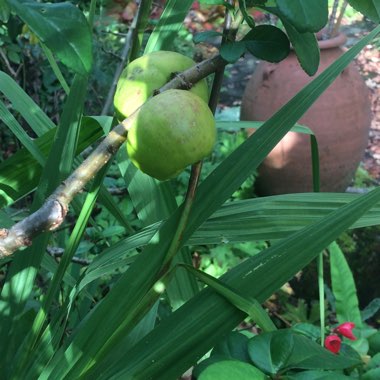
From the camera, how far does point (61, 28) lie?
13.4 inches

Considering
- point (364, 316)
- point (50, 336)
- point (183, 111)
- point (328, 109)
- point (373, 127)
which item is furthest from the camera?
point (373, 127)

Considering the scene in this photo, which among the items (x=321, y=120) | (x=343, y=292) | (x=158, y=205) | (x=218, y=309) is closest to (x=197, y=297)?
(x=218, y=309)

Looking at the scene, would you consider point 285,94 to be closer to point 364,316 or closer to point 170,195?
point 364,316

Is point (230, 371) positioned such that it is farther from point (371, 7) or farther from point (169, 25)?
point (169, 25)

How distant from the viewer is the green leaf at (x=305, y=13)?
38 cm

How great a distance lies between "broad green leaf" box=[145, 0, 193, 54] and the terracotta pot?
167 cm

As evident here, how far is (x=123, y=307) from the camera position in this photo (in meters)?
0.65

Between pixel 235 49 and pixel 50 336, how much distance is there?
54cm

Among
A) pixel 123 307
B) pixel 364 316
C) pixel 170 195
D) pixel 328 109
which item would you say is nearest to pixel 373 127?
pixel 328 109

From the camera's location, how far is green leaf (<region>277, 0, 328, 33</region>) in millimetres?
382

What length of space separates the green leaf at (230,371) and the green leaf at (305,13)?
328mm

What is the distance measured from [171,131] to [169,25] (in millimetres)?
488

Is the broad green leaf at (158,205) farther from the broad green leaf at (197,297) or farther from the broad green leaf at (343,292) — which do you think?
the broad green leaf at (343,292)

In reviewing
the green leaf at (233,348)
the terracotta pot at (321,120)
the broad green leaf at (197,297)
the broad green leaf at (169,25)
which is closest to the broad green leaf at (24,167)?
the broad green leaf at (169,25)
